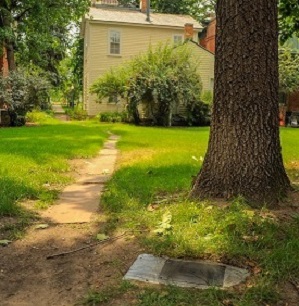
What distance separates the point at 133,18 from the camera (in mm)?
25359

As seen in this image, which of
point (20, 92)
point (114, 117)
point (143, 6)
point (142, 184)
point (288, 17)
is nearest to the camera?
point (142, 184)

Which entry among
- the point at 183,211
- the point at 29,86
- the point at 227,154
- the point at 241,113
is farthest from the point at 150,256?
the point at 29,86

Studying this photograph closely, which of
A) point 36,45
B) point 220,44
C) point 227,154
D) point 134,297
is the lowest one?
point 134,297

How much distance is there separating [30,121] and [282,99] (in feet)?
50.5

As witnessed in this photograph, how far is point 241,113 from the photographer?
12.9 ft

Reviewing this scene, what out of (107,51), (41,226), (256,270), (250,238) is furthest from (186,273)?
(107,51)

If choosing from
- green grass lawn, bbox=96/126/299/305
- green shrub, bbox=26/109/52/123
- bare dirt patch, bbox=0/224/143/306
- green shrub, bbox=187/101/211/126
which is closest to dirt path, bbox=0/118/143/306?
bare dirt patch, bbox=0/224/143/306

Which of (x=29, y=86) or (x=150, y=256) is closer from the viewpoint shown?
(x=150, y=256)

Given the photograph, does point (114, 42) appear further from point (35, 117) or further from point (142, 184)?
point (142, 184)

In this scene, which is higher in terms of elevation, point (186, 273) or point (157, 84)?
point (157, 84)

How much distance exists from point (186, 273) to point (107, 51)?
76.0ft

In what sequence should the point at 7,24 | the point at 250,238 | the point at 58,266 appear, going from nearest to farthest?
1. the point at 58,266
2. the point at 250,238
3. the point at 7,24

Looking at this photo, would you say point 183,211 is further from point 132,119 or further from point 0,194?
point 132,119

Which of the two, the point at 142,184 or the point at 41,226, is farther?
the point at 142,184
